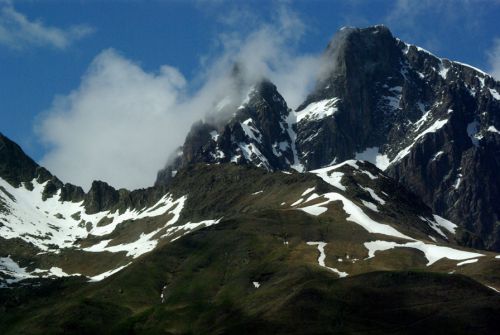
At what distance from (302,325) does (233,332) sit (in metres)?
15.6

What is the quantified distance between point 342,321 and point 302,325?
29.7 feet

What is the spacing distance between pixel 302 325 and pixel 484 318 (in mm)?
39672

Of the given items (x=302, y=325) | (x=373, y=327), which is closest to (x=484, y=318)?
(x=373, y=327)

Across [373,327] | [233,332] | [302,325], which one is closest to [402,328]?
[373,327]

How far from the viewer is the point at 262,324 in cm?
19925

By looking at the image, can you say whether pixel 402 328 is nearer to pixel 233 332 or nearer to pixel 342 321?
pixel 342 321

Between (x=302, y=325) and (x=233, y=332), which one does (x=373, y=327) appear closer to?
(x=302, y=325)

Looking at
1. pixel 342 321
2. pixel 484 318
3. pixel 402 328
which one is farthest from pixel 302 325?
pixel 484 318

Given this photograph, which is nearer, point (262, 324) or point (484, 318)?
point (484, 318)

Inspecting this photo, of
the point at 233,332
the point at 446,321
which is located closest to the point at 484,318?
the point at 446,321

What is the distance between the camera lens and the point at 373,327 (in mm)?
192500

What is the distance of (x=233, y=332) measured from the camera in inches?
7771

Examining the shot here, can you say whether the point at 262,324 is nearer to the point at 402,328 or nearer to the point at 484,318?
the point at 402,328

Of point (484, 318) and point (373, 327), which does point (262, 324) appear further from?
point (484, 318)
